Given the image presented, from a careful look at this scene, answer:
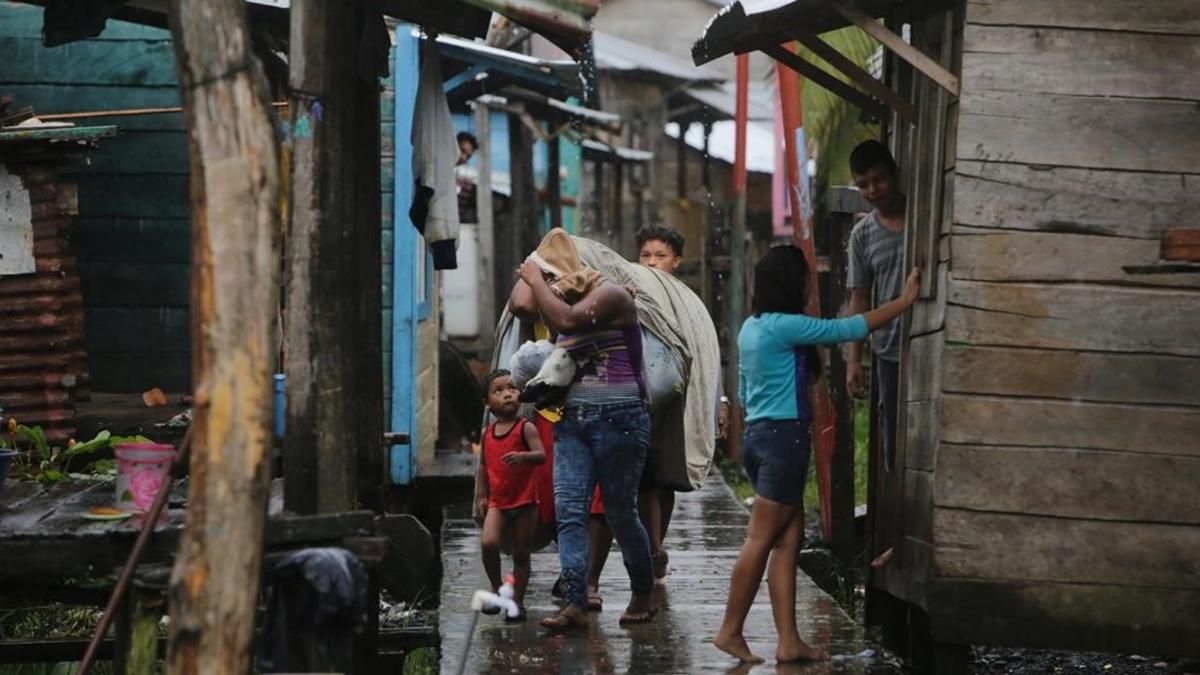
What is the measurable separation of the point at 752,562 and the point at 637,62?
19.2 m

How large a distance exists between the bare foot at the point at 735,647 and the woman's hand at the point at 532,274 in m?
1.69

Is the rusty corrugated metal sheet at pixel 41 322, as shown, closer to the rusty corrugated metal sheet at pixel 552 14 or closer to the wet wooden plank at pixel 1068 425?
the rusty corrugated metal sheet at pixel 552 14

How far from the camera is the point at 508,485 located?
26.6 feet

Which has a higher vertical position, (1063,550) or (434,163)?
(434,163)

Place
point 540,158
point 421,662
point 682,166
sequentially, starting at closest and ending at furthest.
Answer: point 421,662, point 682,166, point 540,158

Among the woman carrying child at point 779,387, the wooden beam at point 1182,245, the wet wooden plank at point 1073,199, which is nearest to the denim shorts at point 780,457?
the woman carrying child at point 779,387

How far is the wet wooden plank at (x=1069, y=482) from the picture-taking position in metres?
6.68

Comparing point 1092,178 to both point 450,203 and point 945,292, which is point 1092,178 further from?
point 450,203

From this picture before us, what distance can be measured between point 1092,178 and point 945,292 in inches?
27.8

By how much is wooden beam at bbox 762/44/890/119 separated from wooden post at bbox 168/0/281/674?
362 cm

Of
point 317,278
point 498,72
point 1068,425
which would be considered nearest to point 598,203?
point 498,72

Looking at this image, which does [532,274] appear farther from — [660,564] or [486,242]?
[486,242]

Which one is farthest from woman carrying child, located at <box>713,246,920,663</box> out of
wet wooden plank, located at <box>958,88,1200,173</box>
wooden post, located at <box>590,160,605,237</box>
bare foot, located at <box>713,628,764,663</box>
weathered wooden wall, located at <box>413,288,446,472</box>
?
wooden post, located at <box>590,160,605,237</box>

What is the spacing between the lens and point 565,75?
1330 centimetres
